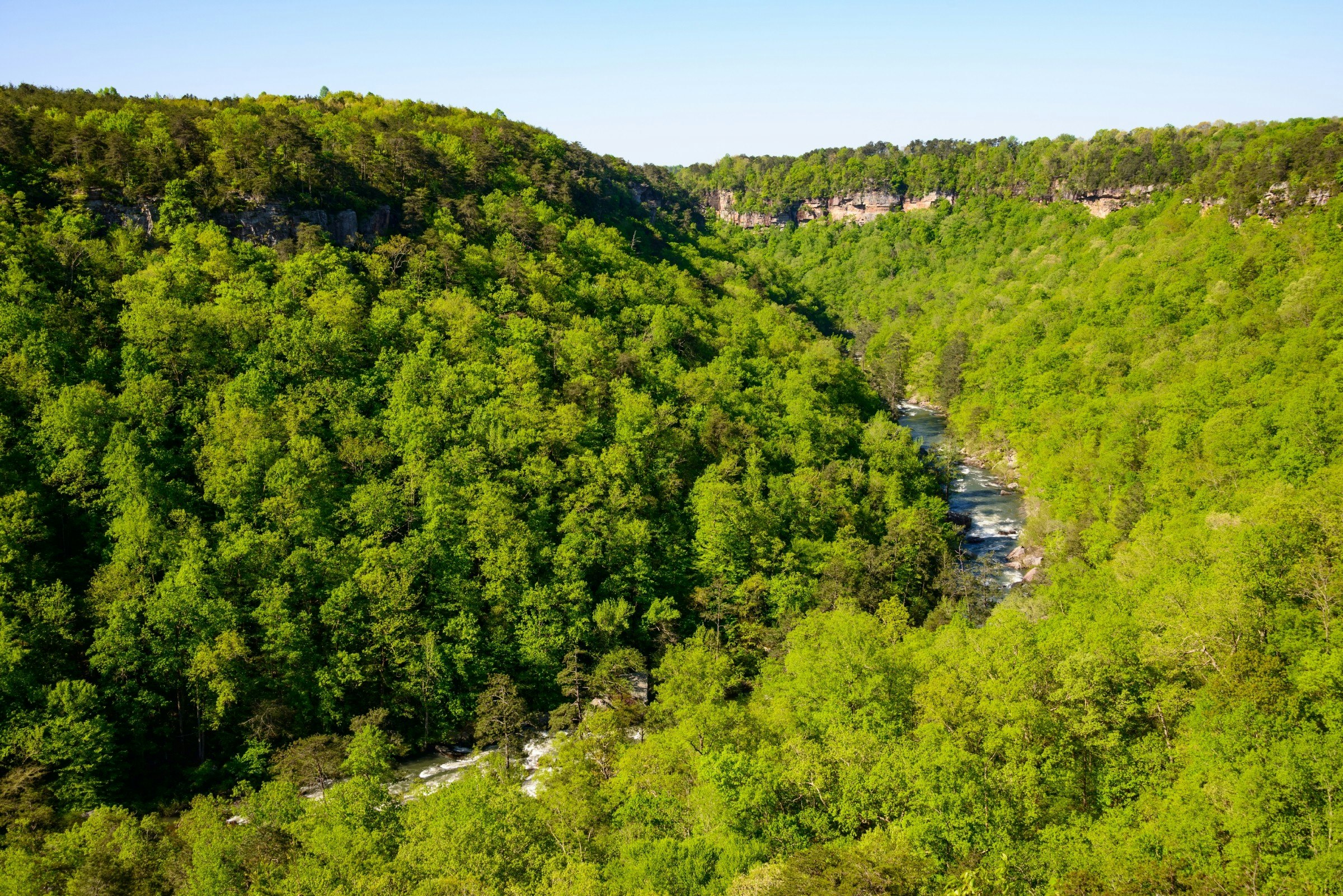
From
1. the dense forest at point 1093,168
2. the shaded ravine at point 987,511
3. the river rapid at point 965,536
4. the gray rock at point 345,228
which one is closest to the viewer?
the river rapid at point 965,536

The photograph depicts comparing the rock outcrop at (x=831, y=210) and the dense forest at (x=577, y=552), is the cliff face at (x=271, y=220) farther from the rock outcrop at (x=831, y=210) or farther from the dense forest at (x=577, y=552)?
the rock outcrop at (x=831, y=210)

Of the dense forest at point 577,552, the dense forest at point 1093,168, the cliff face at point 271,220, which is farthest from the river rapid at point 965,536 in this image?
the cliff face at point 271,220

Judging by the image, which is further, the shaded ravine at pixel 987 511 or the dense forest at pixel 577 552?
the shaded ravine at pixel 987 511

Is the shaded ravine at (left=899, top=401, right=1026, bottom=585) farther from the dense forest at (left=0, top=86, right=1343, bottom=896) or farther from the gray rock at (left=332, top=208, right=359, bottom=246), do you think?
the gray rock at (left=332, top=208, right=359, bottom=246)

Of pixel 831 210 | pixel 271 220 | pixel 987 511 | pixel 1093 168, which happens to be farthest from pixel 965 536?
pixel 831 210

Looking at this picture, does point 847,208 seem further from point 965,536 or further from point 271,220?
point 271,220

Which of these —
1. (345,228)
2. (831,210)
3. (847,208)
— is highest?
(847,208)

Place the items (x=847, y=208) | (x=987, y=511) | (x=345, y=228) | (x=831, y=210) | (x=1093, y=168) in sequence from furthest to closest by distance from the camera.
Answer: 1. (x=831, y=210)
2. (x=847, y=208)
3. (x=1093, y=168)
4. (x=987, y=511)
5. (x=345, y=228)

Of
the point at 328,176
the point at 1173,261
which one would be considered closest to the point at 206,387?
the point at 328,176
